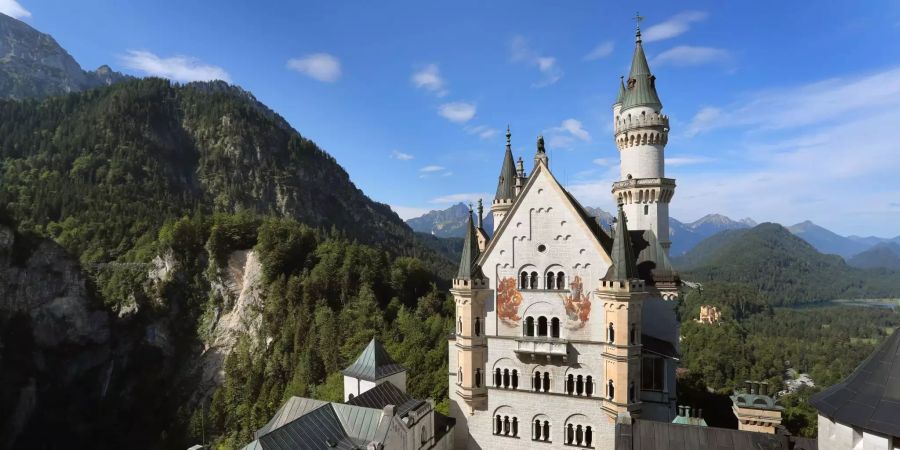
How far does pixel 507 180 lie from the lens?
129 ft

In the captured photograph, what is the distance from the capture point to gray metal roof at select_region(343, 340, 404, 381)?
31414mm

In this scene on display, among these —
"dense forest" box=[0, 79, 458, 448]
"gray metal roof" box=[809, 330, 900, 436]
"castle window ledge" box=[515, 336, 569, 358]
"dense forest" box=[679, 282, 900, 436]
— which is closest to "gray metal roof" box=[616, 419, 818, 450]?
"castle window ledge" box=[515, 336, 569, 358]

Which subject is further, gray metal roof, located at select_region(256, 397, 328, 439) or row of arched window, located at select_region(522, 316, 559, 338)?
row of arched window, located at select_region(522, 316, 559, 338)

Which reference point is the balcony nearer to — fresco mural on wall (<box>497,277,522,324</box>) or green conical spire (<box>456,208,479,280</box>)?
fresco mural on wall (<box>497,277,522,324</box>)

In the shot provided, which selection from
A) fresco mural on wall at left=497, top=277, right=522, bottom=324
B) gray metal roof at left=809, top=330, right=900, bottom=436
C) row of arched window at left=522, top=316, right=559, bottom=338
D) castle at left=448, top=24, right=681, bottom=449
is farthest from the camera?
fresco mural on wall at left=497, top=277, right=522, bottom=324

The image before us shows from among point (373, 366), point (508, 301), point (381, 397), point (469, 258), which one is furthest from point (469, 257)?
point (373, 366)

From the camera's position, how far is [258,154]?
479 ft

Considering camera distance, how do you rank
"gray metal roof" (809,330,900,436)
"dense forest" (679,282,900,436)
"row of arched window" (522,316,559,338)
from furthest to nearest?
1. "dense forest" (679,282,900,436)
2. "row of arched window" (522,316,559,338)
3. "gray metal roof" (809,330,900,436)

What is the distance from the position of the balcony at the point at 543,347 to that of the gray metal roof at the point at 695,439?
25.5 ft

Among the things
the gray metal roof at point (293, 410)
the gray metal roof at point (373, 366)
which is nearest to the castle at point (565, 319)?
the gray metal roof at point (373, 366)

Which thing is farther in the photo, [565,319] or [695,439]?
[565,319]

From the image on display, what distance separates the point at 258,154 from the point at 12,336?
93.0 meters

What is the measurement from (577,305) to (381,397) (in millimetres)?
13898

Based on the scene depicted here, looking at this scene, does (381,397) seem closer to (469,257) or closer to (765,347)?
(469,257)
